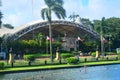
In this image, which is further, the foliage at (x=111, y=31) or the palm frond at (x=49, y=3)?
the foliage at (x=111, y=31)

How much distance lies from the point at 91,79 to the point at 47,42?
6974 centimetres

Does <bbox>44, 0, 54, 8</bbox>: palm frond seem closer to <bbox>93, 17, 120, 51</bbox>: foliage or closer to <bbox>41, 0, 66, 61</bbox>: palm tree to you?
<bbox>41, 0, 66, 61</bbox>: palm tree

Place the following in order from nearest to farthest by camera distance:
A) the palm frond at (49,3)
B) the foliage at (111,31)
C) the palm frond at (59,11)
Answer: the palm frond at (59,11) → the palm frond at (49,3) → the foliage at (111,31)

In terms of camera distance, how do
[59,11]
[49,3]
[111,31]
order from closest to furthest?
[59,11], [49,3], [111,31]

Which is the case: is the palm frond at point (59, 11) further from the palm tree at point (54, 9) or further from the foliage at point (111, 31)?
the foliage at point (111, 31)

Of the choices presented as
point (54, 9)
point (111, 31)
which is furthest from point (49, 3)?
point (111, 31)

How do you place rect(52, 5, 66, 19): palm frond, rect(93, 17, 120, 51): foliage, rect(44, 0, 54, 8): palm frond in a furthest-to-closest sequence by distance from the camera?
1. rect(93, 17, 120, 51): foliage
2. rect(44, 0, 54, 8): palm frond
3. rect(52, 5, 66, 19): palm frond

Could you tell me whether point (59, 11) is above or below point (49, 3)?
below

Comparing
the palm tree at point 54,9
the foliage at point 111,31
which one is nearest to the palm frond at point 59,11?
the palm tree at point 54,9

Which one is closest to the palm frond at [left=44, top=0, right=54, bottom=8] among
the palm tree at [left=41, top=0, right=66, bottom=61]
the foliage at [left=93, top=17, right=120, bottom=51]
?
the palm tree at [left=41, top=0, right=66, bottom=61]

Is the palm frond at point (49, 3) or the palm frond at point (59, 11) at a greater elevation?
the palm frond at point (49, 3)

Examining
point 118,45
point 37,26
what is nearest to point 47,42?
point 37,26

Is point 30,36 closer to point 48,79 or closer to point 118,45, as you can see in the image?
point 118,45

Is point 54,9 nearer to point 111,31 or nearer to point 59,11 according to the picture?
point 59,11
